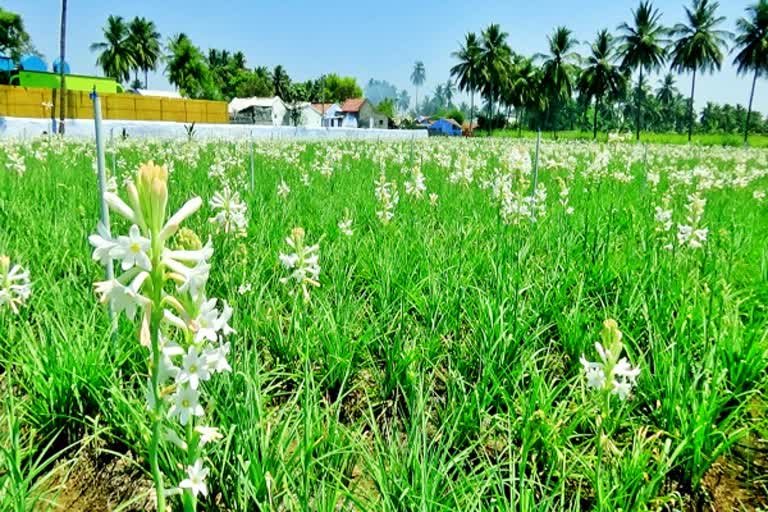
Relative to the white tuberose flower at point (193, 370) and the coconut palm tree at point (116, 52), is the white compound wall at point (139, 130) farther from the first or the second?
the coconut palm tree at point (116, 52)

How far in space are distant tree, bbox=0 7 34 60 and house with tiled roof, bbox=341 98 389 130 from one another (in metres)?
49.6

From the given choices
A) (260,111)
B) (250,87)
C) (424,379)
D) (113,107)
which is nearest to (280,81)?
(250,87)

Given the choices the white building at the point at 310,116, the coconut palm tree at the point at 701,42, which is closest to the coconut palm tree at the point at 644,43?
the coconut palm tree at the point at 701,42

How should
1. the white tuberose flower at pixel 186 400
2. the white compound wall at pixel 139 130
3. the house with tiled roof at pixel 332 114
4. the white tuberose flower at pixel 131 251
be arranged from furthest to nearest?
the house with tiled roof at pixel 332 114 < the white compound wall at pixel 139 130 < the white tuberose flower at pixel 186 400 < the white tuberose flower at pixel 131 251

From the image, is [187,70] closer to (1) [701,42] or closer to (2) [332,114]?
(2) [332,114]

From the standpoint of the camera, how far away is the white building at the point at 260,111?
77.8 meters

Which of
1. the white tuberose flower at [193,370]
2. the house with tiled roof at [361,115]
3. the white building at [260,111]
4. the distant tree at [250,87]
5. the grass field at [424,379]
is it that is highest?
the distant tree at [250,87]

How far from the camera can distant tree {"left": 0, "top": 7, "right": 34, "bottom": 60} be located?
2179 inches

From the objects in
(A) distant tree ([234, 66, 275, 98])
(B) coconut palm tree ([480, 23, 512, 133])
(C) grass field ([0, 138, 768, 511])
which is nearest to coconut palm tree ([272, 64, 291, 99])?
(A) distant tree ([234, 66, 275, 98])

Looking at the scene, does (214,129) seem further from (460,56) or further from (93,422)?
(460,56)

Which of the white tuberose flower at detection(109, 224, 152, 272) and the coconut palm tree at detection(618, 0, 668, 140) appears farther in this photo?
the coconut palm tree at detection(618, 0, 668, 140)

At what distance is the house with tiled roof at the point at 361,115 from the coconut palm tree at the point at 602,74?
40.0 metres

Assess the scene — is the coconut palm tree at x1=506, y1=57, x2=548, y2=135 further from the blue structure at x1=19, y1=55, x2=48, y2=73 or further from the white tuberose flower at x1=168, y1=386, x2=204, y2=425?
the white tuberose flower at x1=168, y1=386, x2=204, y2=425

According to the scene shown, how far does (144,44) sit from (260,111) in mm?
19577
